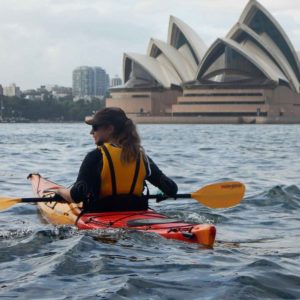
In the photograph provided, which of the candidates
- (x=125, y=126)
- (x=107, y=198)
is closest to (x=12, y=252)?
(x=107, y=198)

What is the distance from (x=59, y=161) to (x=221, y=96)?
2716 inches

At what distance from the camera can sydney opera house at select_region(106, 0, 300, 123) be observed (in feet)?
257

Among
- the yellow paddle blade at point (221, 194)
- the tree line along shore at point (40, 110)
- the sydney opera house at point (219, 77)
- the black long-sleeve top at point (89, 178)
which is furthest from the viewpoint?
the tree line along shore at point (40, 110)

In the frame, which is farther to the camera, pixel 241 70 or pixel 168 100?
pixel 168 100

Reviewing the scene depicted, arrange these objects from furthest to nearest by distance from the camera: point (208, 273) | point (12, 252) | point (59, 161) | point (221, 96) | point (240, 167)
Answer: point (221, 96)
point (59, 161)
point (240, 167)
point (12, 252)
point (208, 273)

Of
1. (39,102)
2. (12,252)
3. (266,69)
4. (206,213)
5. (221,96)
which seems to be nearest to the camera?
(12,252)

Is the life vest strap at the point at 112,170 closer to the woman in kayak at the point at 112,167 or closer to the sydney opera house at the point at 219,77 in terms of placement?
the woman in kayak at the point at 112,167

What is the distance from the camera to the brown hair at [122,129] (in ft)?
18.7

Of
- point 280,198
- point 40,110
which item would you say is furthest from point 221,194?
point 40,110

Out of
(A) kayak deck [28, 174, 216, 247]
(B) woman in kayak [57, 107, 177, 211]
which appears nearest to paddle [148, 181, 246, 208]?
A: (A) kayak deck [28, 174, 216, 247]

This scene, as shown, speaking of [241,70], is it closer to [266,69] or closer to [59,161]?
[266,69]

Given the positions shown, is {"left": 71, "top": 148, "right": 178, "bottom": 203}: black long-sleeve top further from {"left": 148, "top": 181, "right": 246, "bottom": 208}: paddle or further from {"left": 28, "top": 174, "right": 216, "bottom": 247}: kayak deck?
{"left": 148, "top": 181, "right": 246, "bottom": 208}: paddle

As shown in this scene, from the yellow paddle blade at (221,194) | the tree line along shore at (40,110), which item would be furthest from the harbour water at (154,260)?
the tree line along shore at (40,110)

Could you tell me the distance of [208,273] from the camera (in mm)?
4711
